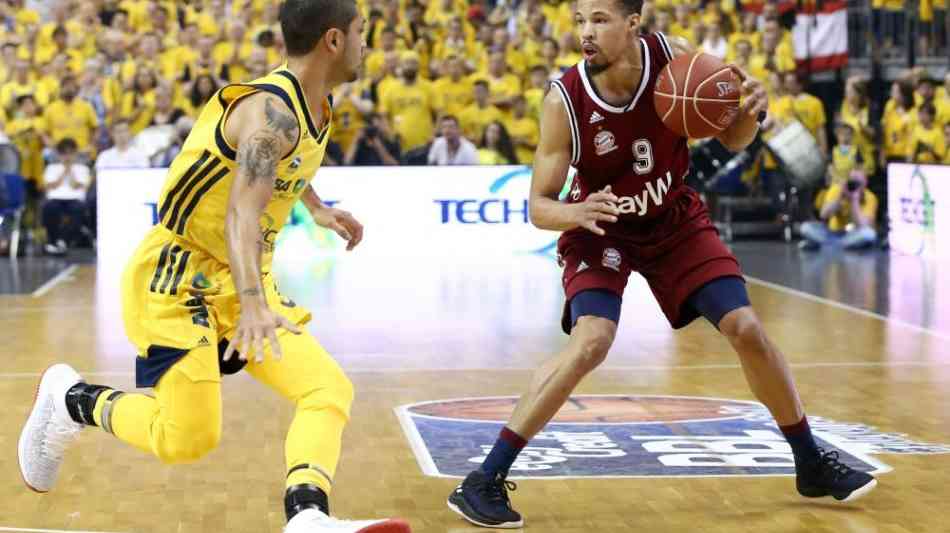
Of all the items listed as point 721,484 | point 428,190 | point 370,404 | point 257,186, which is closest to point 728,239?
point 428,190

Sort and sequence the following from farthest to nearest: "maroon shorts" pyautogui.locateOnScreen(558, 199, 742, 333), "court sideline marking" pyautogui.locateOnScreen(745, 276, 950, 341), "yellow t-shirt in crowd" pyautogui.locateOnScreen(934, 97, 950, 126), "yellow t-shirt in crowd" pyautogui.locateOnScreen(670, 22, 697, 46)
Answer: "yellow t-shirt in crowd" pyautogui.locateOnScreen(670, 22, 697, 46) < "yellow t-shirt in crowd" pyautogui.locateOnScreen(934, 97, 950, 126) < "court sideline marking" pyautogui.locateOnScreen(745, 276, 950, 341) < "maroon shorts" pyautogui.locateOnScreen(558, 199, 742, 333)

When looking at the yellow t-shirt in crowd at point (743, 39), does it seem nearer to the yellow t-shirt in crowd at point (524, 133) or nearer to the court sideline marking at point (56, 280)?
the yellow t-shirt in crowd at point (524, 133)

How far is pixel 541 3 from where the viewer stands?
71.9ft

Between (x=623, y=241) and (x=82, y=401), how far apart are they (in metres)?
2.02

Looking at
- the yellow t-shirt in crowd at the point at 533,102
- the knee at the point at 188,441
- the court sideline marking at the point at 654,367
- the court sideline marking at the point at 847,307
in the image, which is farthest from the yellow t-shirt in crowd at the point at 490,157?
the knee at the point at 188,441

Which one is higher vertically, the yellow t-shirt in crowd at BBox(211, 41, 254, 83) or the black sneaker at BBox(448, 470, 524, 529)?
the yellow t-shirt in crowd at BBox(211, 41, 254, 83)

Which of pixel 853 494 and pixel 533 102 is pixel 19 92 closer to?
pixel 533 102

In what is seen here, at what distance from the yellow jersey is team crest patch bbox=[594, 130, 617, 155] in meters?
1.13

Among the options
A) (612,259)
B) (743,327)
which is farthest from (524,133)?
(743,327)

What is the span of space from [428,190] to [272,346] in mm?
13666

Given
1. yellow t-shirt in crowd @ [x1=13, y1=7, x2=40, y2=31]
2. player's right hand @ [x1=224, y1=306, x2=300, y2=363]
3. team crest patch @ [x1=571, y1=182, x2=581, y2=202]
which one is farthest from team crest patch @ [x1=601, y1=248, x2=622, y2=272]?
yellow t-shirt in crowd @ [x1=13, y1=7, x2=40, y2=31]

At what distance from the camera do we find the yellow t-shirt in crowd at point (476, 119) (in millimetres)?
19094

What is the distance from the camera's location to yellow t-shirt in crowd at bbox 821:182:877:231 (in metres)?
18.7

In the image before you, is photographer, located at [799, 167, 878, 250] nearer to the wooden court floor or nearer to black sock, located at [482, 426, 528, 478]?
the wooden court floor
